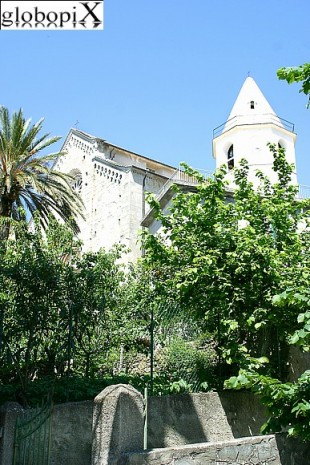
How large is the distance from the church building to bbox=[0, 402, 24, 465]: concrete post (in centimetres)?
1661

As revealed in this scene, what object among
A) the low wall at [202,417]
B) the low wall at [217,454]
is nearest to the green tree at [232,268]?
the low wall at [202,417]

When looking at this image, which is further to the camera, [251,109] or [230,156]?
[251,109]

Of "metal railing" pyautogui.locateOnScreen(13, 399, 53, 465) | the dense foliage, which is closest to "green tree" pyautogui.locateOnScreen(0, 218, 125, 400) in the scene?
the dense foliage

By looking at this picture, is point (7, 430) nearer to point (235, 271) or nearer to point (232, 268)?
point (235, 271)

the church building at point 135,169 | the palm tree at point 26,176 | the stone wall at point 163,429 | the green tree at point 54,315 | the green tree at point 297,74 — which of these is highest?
the church building at point 135,169

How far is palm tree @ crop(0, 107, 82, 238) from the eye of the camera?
18.5 m

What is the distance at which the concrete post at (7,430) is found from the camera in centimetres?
778

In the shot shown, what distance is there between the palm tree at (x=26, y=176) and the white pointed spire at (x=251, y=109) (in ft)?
35.1

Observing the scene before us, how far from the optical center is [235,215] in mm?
11602

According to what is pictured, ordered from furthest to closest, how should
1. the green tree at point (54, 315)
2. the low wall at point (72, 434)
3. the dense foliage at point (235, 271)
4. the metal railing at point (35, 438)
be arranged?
1. the green tree at point (54, 315)
2. the dense foliage at point (235, 271)
3. the low wall at point (72, 434)
4. the metal railing at point (35, 438)

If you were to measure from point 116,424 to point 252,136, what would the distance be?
21878mm

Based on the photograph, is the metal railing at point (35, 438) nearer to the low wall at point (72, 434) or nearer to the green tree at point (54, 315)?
the low wall at point (72, 434)

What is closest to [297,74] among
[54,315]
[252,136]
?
[54,315]

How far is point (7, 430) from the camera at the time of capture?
7.92 m
